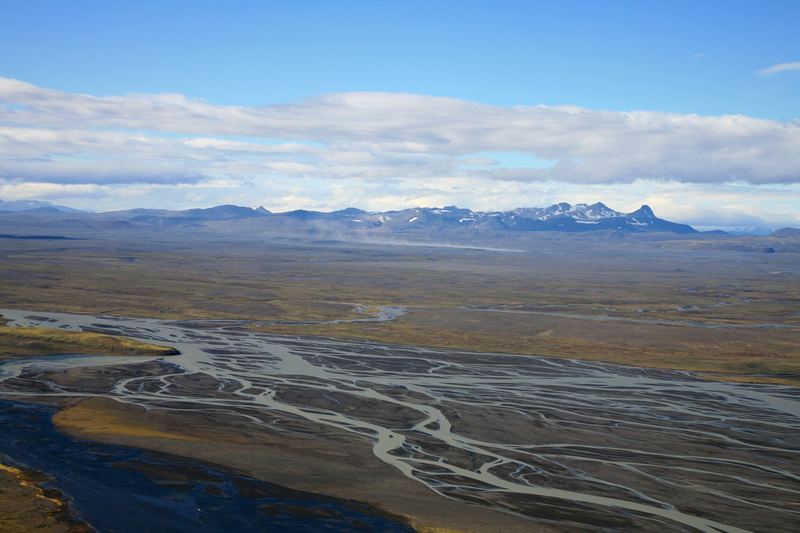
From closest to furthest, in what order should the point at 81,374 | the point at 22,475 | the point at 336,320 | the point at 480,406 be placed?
the point at 22,475
the point at 480,406
the point at 81,374
the point at 336,320

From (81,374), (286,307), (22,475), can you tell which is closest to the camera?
(22,475)

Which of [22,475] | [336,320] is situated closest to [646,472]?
[22,475]

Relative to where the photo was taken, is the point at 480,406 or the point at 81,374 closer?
the point at 480,406

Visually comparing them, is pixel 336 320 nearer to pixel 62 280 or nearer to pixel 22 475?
pixel 62 280

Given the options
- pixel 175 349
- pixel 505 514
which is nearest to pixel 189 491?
pixel 505 514

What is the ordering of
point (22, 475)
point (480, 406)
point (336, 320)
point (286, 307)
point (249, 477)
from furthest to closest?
point (286, 307) < point (336, 320) < point (480, 406) < point (249, 477) < point (22, 475)

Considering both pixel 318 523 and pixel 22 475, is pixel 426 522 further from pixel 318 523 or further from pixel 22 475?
pixel 22 475
